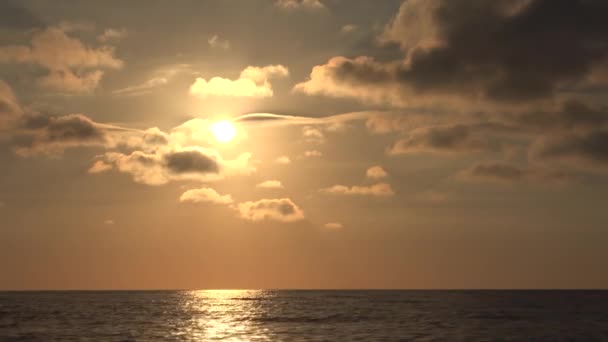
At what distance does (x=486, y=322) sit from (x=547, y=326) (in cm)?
928

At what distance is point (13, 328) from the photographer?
94562 millimetres

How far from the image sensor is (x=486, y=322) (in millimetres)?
108188

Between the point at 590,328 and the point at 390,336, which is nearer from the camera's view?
the point at 390,336

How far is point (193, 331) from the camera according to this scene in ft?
296

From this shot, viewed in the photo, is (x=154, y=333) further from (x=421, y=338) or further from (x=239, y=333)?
(x=421, y=338)

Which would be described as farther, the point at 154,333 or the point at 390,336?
the point at 154,333

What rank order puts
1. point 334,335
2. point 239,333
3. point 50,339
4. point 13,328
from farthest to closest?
1. point 13,328
2. point 239,333
3. point 334,335
4. point 50,339

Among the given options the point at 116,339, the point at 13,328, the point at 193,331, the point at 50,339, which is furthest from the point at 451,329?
Answer: the point at 13,328

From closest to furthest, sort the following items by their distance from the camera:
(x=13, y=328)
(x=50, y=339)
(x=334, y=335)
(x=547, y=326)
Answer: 1. (x=50, y=339)
2. (x=334, y=335)
3. (x=13, y=328)
4. (x=547, y=326)

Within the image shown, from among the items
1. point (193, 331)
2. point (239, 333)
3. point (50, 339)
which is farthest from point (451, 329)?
point (50, 339)

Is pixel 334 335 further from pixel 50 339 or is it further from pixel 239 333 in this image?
pixel 50 339

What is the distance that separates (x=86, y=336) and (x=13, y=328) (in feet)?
66.9

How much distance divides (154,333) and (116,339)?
30.3 ft

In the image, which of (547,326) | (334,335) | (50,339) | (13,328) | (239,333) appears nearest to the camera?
(50,339)
